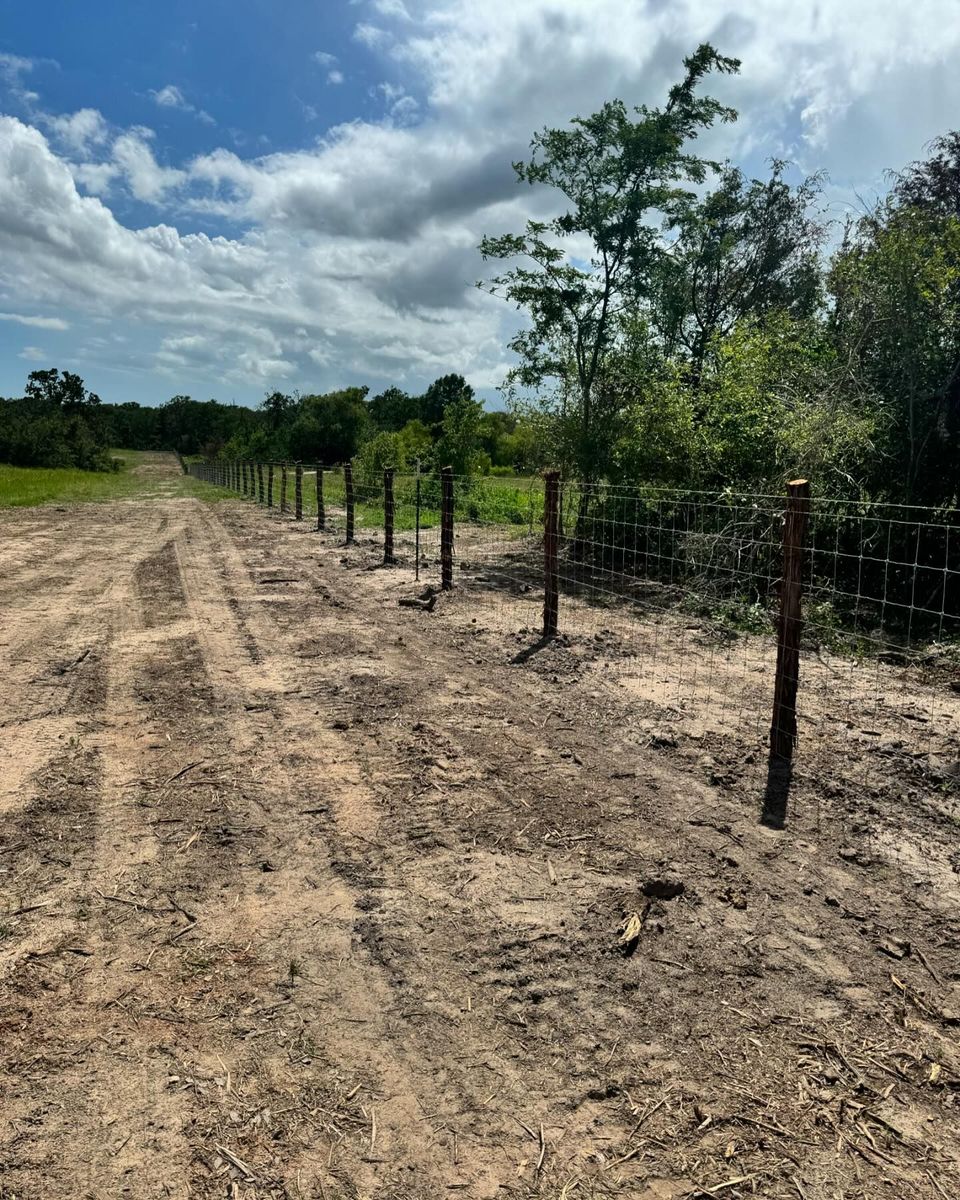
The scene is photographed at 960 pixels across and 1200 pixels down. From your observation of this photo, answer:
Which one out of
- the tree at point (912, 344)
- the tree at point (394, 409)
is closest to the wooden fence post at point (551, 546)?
the tree at point (912, 344)

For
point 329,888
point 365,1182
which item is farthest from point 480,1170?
point 329,888

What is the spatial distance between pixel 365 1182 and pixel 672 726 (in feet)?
11.6

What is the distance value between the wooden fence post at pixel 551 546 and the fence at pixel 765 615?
0.06ft

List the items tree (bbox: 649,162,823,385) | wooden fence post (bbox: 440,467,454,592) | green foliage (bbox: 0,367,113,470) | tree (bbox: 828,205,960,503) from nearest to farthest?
1. tree (bbox: 828,205,960,503)
2. wooden fence post (bbox: 440,467,454,592)
3. tree (bbox: 649,162,823,385)
4. green foliage (bbox: 0,367,113,470)

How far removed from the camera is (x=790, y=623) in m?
4.33

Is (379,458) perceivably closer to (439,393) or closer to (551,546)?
(551,546)

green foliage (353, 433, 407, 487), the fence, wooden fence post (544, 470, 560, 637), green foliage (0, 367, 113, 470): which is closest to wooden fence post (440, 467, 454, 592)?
the fence

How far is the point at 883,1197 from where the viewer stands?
1827mm

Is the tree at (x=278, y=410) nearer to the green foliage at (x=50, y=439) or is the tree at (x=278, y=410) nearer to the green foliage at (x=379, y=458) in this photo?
the green foliage at (x=50, y=439)

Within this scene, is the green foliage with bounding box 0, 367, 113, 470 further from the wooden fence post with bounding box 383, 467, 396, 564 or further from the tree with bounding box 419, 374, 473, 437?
the wooden fence post with bounding box 383, 467, 396, 564

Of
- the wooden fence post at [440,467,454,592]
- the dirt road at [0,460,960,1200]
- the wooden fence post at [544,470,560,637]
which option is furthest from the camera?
the wooden fence post at [440,467,454,592]

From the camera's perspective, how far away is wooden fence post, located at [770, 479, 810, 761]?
423 cm

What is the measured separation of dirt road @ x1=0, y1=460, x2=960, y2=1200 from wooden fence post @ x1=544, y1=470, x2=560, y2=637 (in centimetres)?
220

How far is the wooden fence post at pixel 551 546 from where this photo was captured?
701cm
